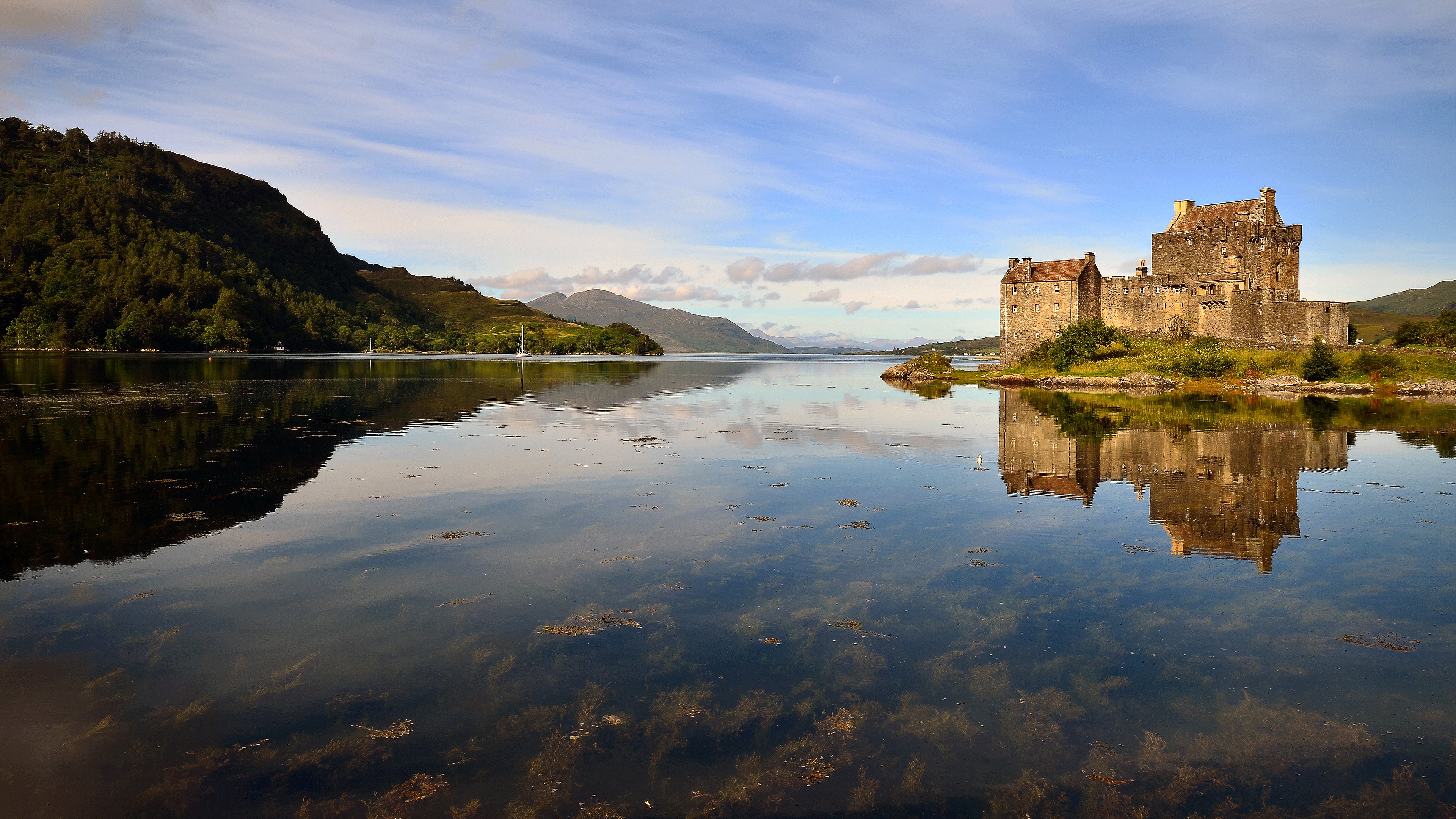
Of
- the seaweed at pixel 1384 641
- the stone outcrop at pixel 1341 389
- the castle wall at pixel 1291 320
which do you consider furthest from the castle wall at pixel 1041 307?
the seaweed at pixel 1384 641

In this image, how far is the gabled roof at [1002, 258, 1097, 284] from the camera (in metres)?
87.8

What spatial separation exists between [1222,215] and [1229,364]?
→ 20.3 m

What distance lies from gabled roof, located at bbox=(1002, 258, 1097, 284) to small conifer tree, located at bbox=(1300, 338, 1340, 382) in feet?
83.7

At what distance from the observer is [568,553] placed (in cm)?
1382

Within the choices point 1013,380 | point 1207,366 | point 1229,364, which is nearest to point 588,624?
point 1207,366

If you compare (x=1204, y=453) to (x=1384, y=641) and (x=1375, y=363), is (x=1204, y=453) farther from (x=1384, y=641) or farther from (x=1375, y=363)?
(x=1375, y=363)

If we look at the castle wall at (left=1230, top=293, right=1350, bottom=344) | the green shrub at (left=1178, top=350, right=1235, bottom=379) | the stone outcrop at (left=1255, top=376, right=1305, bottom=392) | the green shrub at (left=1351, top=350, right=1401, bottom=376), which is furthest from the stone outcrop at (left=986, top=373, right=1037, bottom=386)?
the green shrub at (left=1351, top=350, right=1401, bottom=376)

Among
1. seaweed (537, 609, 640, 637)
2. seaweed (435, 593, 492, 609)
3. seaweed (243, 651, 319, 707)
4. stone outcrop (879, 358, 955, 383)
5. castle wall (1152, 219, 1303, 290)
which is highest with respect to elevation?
castle wall (1152, 219, 1303, 290)

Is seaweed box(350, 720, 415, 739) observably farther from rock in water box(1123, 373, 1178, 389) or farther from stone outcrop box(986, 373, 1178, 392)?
rock in water box(1123, 373, 1178, 389)

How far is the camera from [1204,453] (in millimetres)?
27359

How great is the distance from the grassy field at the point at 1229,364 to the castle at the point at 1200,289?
165 inches

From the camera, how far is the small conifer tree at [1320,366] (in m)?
65.7

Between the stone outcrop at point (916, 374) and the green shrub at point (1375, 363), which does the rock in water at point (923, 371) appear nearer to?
the stone outcrop at point (916, 374)

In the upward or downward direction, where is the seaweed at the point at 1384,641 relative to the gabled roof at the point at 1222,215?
downward
